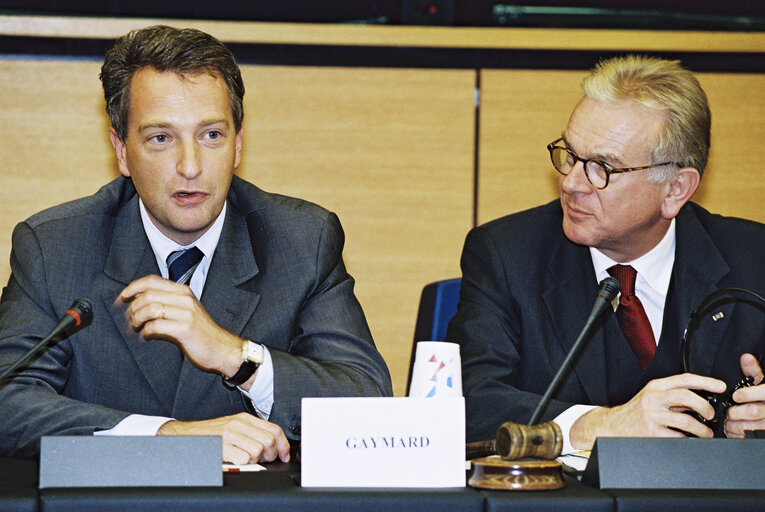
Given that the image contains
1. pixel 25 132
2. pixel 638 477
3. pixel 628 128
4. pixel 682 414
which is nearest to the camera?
pixel 638 477

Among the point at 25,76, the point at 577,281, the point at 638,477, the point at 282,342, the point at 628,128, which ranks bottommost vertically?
the point at 638,477

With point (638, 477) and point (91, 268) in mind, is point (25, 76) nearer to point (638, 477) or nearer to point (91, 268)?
point (91, 268)

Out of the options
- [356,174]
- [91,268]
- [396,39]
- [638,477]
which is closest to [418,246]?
[356,174]

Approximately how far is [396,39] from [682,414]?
5.26 feet

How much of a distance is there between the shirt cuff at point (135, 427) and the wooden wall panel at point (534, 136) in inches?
60.4

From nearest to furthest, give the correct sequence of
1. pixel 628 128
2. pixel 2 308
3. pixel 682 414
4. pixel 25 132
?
pixel 682 414 < pixel 2 308 < pixel 628 128 < pixel 25 132

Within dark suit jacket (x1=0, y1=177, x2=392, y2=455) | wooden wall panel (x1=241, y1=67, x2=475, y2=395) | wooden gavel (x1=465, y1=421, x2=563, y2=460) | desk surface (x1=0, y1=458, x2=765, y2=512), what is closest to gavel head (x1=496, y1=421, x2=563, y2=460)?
wooden gavel (x1=465, y1=421, x2=563, y2=460)

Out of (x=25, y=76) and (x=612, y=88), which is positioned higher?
(x=25, y=76)

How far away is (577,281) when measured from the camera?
2.23 m

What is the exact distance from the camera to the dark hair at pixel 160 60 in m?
2.03

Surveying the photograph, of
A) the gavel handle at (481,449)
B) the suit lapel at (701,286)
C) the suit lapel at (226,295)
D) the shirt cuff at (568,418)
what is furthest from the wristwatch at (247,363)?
the suit lapel at (701,286)

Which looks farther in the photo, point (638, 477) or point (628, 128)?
point (628, 128)

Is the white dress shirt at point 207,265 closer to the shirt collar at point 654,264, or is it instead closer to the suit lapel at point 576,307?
the suit lapel at point 576,307

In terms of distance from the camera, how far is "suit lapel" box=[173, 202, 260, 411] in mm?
1964
